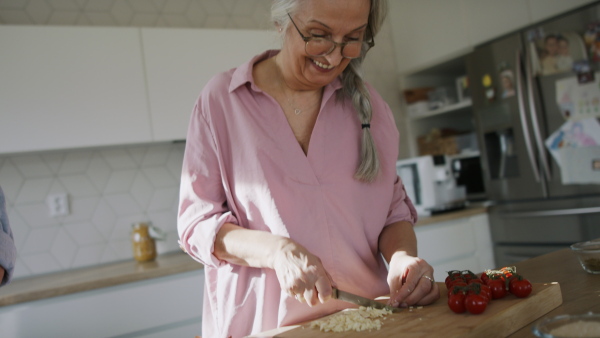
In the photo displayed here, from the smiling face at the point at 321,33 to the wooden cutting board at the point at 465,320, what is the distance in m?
0.51

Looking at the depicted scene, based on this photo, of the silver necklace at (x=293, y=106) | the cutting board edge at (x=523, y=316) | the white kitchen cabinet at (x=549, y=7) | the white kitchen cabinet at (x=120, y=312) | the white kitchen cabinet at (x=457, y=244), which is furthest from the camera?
the white kitchen cabinet at (x=457, y=244)

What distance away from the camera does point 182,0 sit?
10.2 feet

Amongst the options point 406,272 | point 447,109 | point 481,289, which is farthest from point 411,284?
point 447,109

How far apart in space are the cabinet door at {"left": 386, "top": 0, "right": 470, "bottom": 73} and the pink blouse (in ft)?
7.31

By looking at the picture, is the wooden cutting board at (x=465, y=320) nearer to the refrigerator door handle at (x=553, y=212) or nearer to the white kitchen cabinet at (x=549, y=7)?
the refrigerator door handle at (x=553, y=212)

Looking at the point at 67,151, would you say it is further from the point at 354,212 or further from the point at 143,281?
the point at 354,212

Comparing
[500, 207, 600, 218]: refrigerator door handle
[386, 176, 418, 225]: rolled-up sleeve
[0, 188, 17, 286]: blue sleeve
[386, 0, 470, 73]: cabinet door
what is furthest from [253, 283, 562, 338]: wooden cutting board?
[386, 0, 470, 73]: cabinet door

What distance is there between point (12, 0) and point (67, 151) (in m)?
0.75

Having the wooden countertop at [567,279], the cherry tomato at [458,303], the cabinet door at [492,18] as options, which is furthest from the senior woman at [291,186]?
the cabinet door at [492,18]

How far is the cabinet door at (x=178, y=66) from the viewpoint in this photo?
8.70 feet

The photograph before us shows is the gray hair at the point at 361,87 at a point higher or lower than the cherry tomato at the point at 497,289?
higher

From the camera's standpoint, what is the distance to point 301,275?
38.1 inches

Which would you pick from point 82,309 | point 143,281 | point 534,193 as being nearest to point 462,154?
point 534,193

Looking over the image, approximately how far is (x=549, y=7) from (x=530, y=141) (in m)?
0.65
